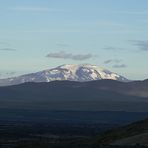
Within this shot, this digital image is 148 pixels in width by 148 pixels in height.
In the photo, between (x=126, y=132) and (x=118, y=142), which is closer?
(x=118, y=142)

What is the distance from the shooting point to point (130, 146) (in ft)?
254

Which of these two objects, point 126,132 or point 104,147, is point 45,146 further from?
point 126,132

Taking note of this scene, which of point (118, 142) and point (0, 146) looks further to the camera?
point (0, 146)

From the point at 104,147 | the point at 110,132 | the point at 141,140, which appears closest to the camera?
the point at 104,147

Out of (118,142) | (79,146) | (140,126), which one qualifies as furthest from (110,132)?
(79,146)

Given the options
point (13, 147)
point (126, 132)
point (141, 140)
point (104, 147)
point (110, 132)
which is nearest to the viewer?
point (104, 147)

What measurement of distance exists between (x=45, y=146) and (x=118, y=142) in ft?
28.1

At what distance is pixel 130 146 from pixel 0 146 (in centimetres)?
2104

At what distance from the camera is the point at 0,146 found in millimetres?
92625

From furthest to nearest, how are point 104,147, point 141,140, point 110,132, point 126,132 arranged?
point 110,132
point 126,132
point 141,140
point 104,147

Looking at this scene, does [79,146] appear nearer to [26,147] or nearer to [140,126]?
[26,147]

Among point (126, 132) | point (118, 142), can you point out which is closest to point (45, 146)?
point (118, 142)

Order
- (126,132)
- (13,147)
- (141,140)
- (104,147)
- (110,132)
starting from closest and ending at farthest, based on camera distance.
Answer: (104,147) → (141,140) → (13,147) → (126,132) → (110,132)

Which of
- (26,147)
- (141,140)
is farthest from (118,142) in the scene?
(26,147)
